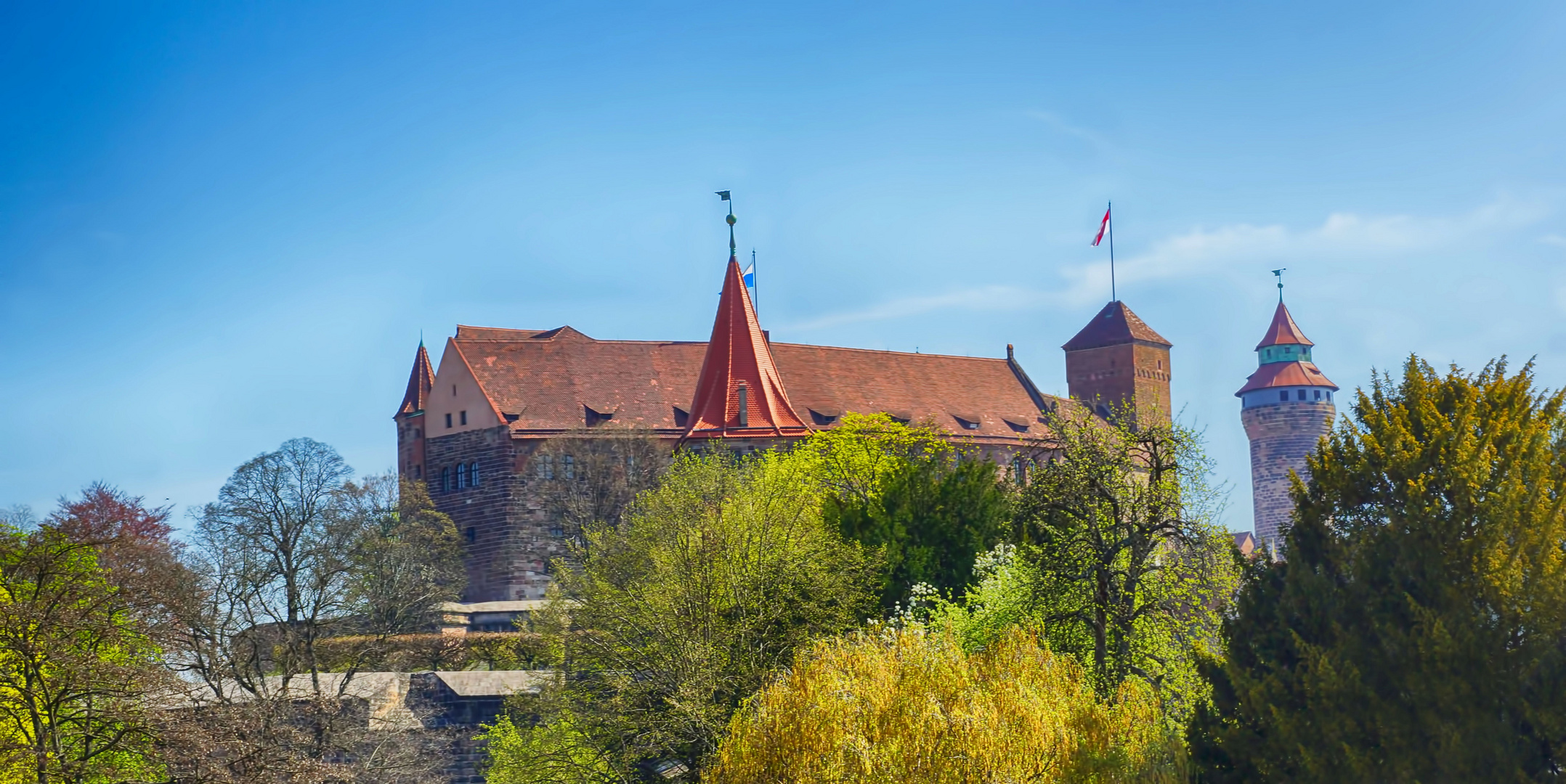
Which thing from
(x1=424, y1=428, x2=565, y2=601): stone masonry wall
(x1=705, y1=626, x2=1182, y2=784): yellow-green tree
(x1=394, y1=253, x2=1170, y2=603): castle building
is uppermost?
(x1=394, y1=253, x2=1170, y2=603): castle building

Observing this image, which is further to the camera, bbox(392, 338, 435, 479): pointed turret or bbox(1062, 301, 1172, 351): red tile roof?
bbox(1062, 301, 1172, 351): red tile roof

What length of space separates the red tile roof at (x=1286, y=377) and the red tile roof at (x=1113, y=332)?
29402 millimetres

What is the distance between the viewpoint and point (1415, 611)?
21.6 meters

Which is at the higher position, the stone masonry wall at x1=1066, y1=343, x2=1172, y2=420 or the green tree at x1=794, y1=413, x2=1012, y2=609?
the stone masonry wall at x1=1066, y1=343, x2=1172, y2=420

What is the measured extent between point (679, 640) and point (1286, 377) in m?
93.6

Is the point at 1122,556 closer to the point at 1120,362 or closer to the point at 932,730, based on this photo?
the point at 932,730

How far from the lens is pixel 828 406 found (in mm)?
74438

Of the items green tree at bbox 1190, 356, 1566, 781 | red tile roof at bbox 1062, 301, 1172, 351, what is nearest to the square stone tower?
red tile roof at bbox 1062, 301, 1172, 351

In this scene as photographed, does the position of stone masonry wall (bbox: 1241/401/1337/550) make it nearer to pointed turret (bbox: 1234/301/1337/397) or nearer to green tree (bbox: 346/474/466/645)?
pointed turret (bbox: 1234/301/1337/397)

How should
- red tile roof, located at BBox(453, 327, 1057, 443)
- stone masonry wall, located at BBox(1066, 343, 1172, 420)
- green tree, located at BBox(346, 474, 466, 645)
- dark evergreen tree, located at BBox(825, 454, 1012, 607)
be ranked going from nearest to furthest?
dark evergreen tree, located at BBox(825, 454, 1012, 607), green tree, located at BBox(346, 474, 466, 645), red tile roof, located at BBox(453, 327, 1057, 443), stone masonry wall, located at BBox(1066, 343, 1172, 420)

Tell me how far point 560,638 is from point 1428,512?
23.9m

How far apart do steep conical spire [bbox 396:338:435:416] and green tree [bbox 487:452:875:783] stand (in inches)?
1414

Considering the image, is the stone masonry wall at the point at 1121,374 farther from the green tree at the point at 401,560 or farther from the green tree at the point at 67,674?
the green tree at the point at 67,674

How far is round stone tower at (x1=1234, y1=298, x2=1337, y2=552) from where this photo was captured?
119188 mm
